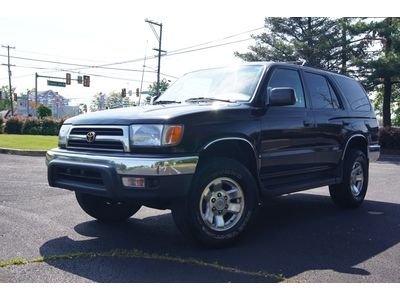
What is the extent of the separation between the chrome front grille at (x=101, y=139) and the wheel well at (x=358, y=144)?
365 cm

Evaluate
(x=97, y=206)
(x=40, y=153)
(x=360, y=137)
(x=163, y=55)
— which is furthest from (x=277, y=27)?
(x=97, y=206)

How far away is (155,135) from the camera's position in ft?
13.5

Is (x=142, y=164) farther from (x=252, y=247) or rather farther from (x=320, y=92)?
(x=320, y=92)

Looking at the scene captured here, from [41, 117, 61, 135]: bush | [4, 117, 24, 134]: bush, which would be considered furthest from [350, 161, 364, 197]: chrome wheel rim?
[4, 117, 24, 134]: bush

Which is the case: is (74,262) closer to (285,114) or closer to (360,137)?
(285,114)

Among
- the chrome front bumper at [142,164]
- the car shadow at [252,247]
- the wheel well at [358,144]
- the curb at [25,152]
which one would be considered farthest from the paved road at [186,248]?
the curb at [25,152]

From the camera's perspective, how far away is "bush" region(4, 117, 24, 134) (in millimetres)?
32406

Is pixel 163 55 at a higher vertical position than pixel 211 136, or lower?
higher

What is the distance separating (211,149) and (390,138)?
19.9 m

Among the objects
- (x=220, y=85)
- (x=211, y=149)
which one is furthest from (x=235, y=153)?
(x=220, y=85)

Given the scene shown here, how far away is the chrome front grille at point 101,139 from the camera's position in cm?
423

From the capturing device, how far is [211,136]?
439cm

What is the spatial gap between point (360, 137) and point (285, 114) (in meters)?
2.07
